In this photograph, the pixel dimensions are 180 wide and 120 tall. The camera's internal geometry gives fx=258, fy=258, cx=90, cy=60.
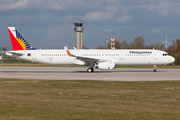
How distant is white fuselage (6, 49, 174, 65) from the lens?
42.1 m

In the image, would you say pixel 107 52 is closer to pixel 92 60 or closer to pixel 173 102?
pixel 92 60

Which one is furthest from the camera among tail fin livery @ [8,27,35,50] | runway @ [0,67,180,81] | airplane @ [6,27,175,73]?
tail fin livery @ [8,27,35,50]

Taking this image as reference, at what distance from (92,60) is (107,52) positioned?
3.00 m

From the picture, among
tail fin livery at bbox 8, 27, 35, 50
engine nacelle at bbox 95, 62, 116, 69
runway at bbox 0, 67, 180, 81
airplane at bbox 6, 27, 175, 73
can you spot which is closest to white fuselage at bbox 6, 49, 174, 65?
airplane at bbox 6, 27, 175, 73

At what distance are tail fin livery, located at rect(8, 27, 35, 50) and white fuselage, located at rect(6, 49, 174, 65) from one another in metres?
1.29

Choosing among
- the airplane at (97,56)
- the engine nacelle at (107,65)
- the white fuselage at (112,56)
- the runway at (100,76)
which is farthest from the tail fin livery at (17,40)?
the engine nacelle at (107,65)

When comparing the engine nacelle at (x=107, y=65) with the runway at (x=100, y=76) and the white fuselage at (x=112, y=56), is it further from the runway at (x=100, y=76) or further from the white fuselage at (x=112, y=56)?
the white fuselage at (x=112, y=56)

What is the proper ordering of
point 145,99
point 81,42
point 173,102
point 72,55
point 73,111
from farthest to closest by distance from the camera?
point 81,42, point 72,55, point 145,99, point 173,102, point 73,111

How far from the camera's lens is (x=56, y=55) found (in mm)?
43375

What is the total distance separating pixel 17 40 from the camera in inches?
1764

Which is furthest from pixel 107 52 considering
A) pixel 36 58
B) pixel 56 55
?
pixel 36 58

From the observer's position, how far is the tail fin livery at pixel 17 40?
4472 cm

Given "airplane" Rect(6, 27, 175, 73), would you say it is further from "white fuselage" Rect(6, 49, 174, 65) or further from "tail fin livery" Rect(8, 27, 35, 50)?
"tail fin livery" Rect(8, 27, 35, 50)

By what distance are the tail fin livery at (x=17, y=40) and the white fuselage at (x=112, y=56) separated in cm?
129
